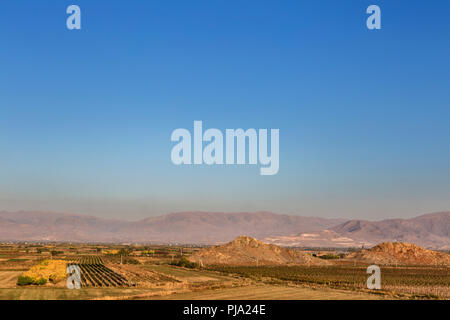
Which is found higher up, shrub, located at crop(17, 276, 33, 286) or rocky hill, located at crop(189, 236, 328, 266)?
shrub, located at crop(17, 276, 33, 286)

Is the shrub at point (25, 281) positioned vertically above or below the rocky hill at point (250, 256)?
above

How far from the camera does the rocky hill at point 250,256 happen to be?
568ft

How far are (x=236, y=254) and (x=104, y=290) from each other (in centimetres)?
11485

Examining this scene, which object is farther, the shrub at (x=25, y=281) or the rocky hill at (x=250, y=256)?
the rocky hill at (x=250, y=256)

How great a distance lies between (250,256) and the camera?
184000mm

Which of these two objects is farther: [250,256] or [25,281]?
[250,256]

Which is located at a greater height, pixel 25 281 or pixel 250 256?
pixel 25 281

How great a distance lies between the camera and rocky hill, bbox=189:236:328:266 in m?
173

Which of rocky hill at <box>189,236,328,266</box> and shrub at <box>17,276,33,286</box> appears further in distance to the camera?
rocky hill at <box>189,236,328,266</box>
